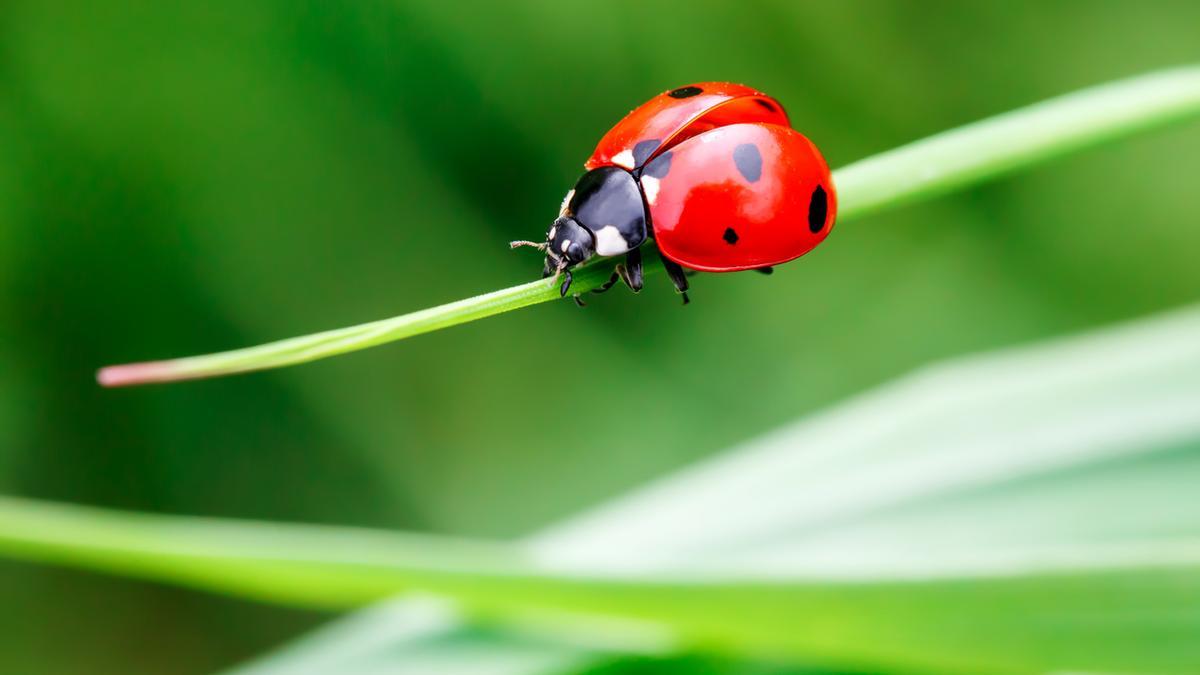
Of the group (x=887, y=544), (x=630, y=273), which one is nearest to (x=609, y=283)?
(x=630, y=273)

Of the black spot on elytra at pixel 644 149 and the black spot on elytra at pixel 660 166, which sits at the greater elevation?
the black spot on elytra at pixel 644 149

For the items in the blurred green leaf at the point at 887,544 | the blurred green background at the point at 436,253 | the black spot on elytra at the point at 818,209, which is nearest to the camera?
the blurred green leaf at the point at 887,544

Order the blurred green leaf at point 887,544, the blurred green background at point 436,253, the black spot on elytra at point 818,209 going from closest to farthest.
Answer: the blurred green leaf at point 887,544 → the black spot on elytra at point 818,209 → the blurred green background at point 436,253

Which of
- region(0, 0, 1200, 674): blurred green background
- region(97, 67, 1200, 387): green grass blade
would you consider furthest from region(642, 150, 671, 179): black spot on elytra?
region(0, 0, 1200, 674): blurred green background

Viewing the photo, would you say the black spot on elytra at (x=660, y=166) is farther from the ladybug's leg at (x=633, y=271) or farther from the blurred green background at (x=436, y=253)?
the blurred green background at (x=436, y=253)

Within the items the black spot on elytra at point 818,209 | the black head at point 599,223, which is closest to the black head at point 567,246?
the black head at point 599,223

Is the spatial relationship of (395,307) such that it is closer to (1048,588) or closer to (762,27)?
(762,27)

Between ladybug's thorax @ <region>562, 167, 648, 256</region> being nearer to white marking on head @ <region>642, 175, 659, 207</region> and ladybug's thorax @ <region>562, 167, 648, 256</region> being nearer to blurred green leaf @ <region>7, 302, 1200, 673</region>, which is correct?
white marking on head @ <region>642, 175, 659, 207</region>
